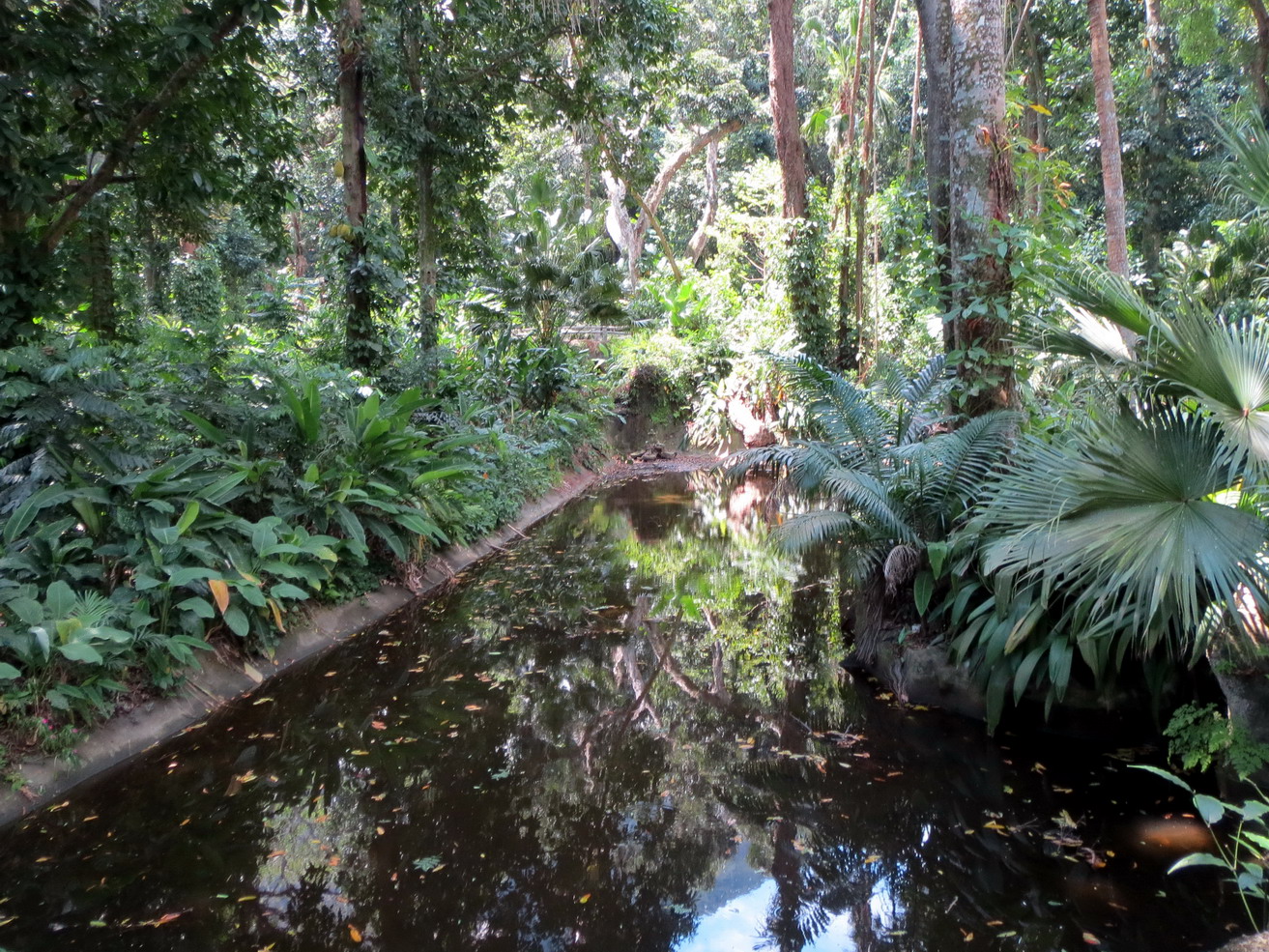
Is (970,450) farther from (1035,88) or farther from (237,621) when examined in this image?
(1035,88)

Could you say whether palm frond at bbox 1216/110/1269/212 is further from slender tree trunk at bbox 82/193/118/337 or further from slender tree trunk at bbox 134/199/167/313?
slender tree trunk at bbox 134/199/167/313

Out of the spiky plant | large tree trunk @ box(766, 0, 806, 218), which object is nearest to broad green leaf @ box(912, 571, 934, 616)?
the spiky plant

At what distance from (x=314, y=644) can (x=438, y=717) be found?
1554 mm

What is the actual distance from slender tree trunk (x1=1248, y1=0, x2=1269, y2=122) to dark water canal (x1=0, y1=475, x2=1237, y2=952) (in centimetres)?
1243

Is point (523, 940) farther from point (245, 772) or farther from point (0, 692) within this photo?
point (0, 692)

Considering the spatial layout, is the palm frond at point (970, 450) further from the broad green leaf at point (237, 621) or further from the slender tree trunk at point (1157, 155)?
the slender tree trunk at point (1157, 155)

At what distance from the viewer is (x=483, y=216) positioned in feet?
36.2

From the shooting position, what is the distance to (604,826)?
11.9 feet

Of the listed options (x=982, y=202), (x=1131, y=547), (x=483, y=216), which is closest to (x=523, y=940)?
(x=1131, y=547)

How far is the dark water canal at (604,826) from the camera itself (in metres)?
2.95

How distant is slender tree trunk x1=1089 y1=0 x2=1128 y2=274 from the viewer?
809 cm

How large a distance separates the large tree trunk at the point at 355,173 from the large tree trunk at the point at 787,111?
7478 millimetres

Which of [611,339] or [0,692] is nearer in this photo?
[0,692]

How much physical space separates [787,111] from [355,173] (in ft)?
26.3
